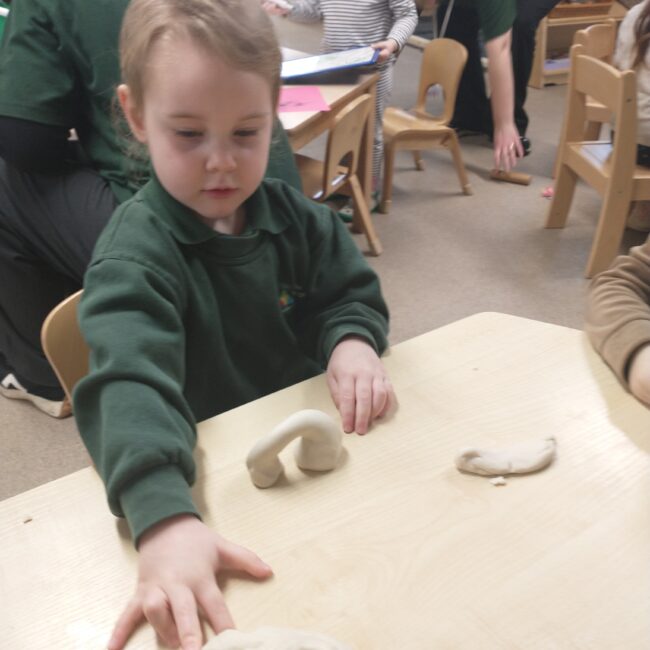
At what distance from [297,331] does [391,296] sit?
4.51 ft

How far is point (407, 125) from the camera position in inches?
112

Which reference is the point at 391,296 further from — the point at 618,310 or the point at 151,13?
the point at 151,13

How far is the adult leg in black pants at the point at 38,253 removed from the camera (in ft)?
4.28

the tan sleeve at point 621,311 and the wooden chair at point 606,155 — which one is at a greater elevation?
the tan sleeve at point 621,311

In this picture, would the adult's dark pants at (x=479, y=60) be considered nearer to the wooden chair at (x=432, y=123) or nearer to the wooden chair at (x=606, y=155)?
the wooden chair at (x=432, y=123)

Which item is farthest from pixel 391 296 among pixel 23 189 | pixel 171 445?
pixel 171 445

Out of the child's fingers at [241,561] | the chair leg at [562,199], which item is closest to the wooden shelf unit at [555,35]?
the chair leg at [562,199]

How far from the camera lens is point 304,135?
6.23 ft

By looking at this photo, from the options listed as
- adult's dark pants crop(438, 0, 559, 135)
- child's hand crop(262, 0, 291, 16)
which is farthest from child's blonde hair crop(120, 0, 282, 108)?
adult's dark pants crop(438, 0, 559, 135)

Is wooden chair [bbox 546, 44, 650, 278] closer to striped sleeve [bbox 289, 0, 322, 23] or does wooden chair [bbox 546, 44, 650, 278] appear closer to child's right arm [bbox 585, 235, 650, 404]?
striped sleeve [bbox 289, 0, 322, 23]

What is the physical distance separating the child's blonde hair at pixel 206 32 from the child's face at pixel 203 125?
11 mm

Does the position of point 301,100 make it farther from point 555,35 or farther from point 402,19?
point 555,35

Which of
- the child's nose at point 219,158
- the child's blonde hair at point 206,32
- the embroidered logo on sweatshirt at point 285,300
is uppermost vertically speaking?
the child's blonde hair at point 206,32

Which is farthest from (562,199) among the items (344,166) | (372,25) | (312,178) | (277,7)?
(277,7)
